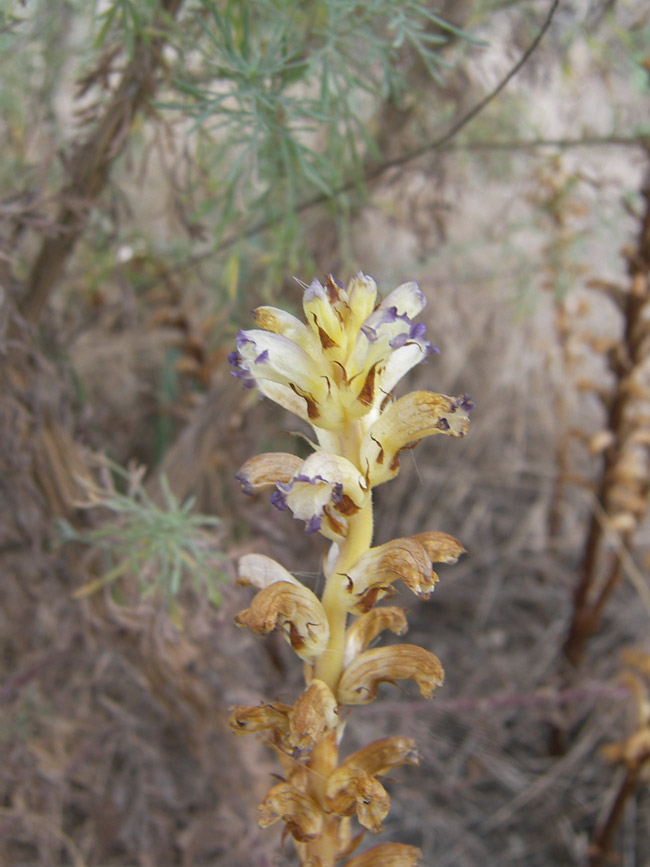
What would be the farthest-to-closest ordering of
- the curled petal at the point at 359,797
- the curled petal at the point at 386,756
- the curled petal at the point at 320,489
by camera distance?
1. the curled petal at the point at 386,756
2. the curled petal at the point at 359,797
3. the curled petal at the point at 320,489

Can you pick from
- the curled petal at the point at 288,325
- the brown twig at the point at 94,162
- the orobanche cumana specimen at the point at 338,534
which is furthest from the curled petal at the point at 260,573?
the brown twig at the point at 94,162

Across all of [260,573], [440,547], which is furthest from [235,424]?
[440,547]

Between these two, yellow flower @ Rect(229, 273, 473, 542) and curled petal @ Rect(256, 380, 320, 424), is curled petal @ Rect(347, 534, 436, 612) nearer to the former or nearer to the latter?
yellow flower @ Rect(229, 273, 473, 542)

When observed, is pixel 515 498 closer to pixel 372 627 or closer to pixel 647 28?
pixel 647 28

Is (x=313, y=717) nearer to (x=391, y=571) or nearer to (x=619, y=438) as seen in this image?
(x=391, y=571)

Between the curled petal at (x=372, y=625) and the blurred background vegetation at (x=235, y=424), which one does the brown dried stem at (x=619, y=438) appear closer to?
the blurred background vegetation at (x=235, y=424)

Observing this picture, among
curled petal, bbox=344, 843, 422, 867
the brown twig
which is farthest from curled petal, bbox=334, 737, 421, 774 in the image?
the brown twig

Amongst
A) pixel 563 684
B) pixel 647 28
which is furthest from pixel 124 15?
pixel 563 684
